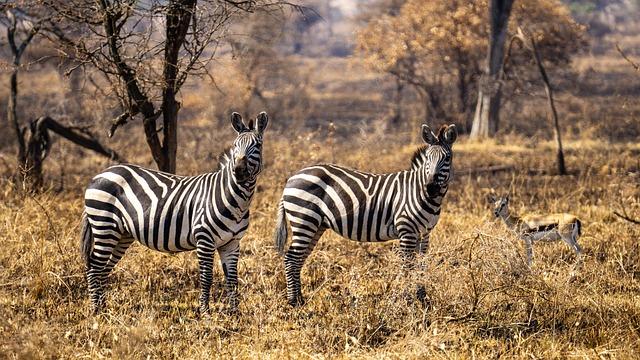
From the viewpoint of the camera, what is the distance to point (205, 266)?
21.9 feet

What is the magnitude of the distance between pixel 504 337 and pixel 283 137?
47.0 ft

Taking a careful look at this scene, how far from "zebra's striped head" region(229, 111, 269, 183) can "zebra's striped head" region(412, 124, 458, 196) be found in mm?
1562

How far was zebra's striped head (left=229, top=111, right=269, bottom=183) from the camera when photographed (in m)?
6.47

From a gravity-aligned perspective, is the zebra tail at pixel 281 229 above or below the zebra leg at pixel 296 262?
above

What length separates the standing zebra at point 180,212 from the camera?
6.63 metres

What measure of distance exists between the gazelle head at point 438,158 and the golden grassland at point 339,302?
59 centimetres

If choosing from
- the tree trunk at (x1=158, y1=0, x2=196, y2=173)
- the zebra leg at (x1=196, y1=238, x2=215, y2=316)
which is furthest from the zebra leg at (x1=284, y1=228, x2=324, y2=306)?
the tree trunk at (x1=158, y1=0, x2=196, y2=173)

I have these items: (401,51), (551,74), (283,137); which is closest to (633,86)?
(551,74)

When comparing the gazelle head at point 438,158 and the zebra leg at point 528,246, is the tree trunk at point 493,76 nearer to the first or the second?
the zebra leg at point 528,246

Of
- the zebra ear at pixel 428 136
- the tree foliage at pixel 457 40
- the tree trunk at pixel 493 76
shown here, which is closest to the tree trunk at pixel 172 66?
the zebra ear at pixel 428 136

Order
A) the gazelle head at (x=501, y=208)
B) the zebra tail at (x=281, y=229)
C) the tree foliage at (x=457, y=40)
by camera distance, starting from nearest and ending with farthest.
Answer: the zebra tail at (x=281, y=229) < the gazelle head at (x=501, y=208) < the tree foliage at (x=457, y=40)

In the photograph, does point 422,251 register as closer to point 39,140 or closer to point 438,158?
point 438,158

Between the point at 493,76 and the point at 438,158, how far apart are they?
522 inches

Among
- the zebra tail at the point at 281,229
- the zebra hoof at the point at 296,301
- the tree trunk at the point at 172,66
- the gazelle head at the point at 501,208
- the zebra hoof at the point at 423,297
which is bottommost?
the zebra hoof at the point at 296,301
